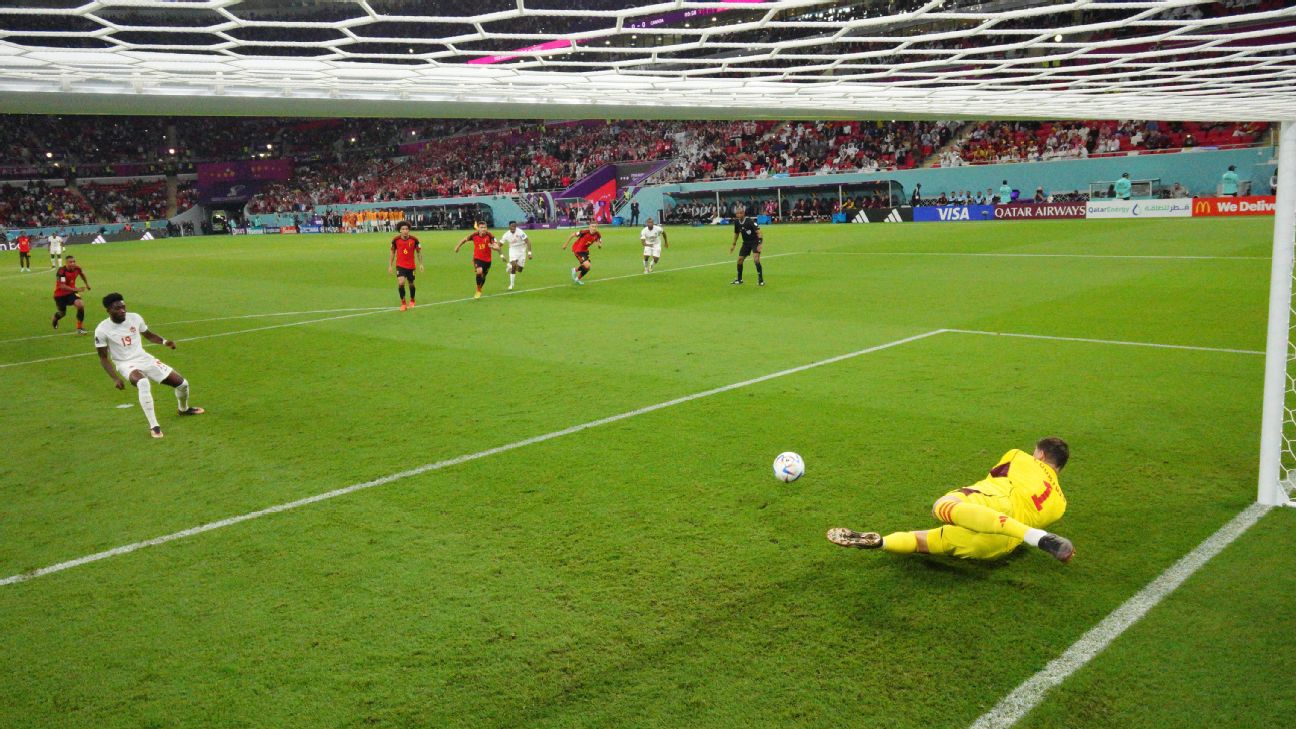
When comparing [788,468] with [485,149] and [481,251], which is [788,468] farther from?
[485,149]

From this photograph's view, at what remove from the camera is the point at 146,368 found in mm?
8523

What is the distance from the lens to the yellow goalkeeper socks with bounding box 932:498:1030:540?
4.38 m

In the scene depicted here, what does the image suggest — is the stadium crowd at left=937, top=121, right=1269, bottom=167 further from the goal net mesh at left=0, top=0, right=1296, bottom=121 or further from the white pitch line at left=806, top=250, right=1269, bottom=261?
the goal net mesh at left=0, top=0, right=1296, bottom=121

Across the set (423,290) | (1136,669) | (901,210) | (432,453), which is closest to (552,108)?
(432,453)

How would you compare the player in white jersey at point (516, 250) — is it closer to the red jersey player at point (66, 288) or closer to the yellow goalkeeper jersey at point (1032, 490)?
the red jersey player at point (66, 288)

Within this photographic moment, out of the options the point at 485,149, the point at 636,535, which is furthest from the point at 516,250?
the point at 485,149

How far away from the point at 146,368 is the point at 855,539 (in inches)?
305

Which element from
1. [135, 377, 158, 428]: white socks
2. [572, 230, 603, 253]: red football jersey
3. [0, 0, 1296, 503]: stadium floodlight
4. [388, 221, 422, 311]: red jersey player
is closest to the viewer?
[0, 0, 1296, 503]: stadium floodlight

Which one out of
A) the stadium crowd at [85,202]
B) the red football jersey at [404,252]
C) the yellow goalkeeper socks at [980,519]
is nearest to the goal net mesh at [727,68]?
the yellow goalkeeper socks at [980,519]

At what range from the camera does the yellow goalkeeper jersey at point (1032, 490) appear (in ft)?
15.1

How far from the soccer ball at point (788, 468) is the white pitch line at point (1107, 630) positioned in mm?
2186

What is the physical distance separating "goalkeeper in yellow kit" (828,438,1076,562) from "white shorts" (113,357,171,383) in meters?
7.52

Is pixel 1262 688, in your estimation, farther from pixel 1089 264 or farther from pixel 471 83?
pixel 1089 264

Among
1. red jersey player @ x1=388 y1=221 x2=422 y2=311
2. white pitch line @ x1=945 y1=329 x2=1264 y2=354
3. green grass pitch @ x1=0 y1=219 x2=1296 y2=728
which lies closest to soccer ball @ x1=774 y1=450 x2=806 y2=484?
green grass pitch @ x1=0 y1=219 x2=1296 y2=728
